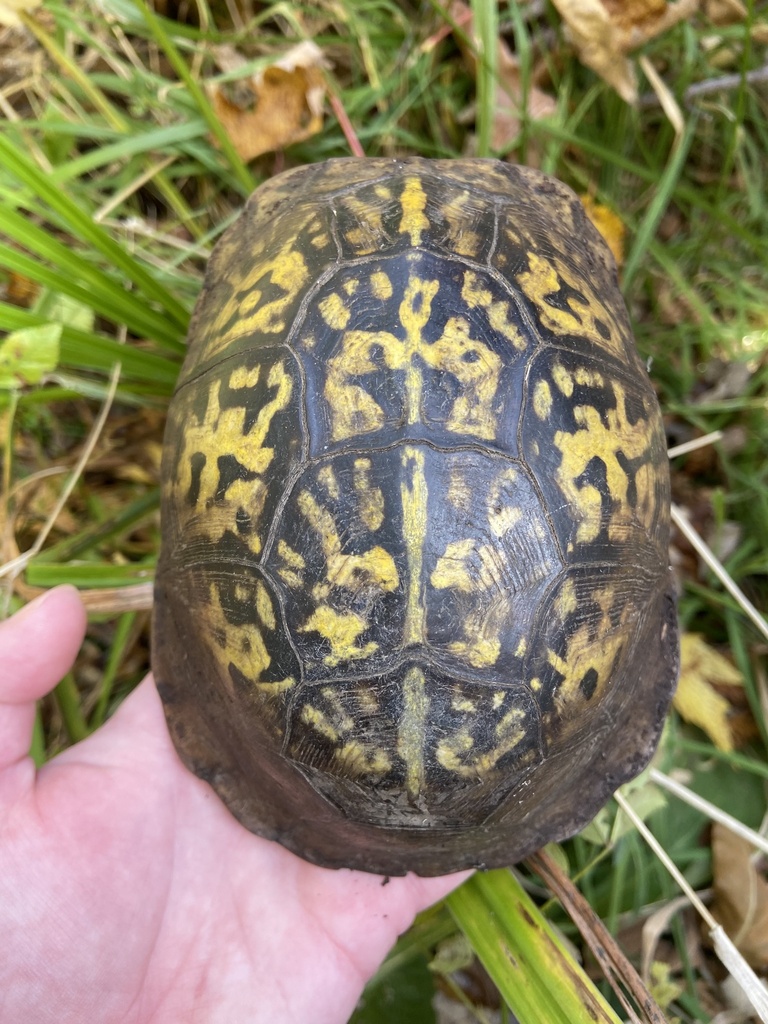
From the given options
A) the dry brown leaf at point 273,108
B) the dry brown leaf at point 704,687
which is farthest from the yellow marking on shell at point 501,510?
the dry brown leaf at point 273,108

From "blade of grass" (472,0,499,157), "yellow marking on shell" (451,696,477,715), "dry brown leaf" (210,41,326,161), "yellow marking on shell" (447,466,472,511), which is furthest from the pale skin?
"blade of grass" (472,0,499,157)

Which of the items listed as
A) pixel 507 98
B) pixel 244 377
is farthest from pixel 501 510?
pixel 507 98

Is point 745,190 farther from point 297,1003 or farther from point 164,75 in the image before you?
point 297,1003

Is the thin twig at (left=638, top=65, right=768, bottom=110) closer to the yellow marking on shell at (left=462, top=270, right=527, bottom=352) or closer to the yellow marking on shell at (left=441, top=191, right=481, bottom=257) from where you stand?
the yellow marking on shell at (left=441, top=191, right=481, bottom=257)

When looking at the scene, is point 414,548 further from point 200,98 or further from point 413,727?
point 200,98

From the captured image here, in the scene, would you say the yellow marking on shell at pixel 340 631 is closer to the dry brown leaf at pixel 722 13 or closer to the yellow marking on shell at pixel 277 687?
the yellow marking on shell at pixel 277 687
